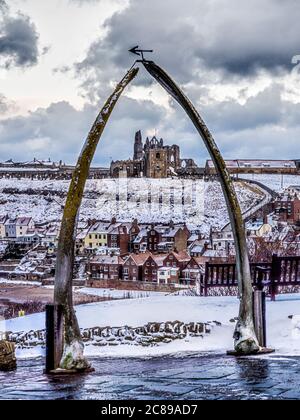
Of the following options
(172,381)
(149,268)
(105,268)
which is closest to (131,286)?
(149,268)

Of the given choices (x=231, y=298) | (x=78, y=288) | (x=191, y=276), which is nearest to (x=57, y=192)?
(x=78, y=288)

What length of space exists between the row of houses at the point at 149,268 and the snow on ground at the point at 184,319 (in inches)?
357

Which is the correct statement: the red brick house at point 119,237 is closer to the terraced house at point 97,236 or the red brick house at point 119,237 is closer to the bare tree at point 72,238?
the terraced house at point 97,236

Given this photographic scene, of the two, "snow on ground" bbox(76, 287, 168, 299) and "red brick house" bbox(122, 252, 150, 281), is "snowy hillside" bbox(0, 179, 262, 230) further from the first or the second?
"snow on ground" bbox(76, 287, 168, 299)

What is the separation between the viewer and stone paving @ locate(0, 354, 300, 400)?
556cm

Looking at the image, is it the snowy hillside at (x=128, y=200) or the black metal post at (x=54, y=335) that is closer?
the black metal post at (x=54, y=335)

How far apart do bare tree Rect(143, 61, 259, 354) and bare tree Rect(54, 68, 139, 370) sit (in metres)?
0.74

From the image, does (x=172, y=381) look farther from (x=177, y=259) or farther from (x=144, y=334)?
(x=177, y=259)

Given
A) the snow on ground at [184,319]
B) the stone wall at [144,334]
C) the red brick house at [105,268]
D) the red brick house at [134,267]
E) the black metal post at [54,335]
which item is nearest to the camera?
the black metal post at [54,335]

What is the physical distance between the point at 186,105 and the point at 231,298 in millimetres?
6292

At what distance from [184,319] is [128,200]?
18.1 m

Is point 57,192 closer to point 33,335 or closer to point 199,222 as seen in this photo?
point 199,222

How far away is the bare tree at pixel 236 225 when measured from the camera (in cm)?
859

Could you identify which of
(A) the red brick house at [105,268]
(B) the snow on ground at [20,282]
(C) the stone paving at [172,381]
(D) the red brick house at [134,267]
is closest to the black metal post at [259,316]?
(C) the stone paving at [172,381]
